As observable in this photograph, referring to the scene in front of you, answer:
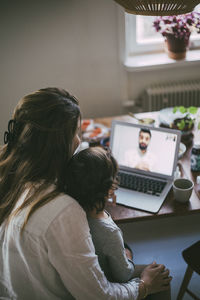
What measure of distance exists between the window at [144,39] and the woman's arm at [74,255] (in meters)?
1.91

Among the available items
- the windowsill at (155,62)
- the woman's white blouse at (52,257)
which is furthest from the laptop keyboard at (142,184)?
the windowsill at (155,62)

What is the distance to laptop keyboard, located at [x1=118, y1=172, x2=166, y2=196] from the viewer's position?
1562 millimetres

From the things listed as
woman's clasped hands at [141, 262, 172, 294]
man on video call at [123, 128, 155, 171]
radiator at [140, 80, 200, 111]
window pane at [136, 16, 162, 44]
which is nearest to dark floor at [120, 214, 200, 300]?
woman's clasped hands at [141, 262, 172, 294]

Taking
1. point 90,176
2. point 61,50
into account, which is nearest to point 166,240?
point 90,176

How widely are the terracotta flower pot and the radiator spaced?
219 mm

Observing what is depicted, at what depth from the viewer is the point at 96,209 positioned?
4.11 ft

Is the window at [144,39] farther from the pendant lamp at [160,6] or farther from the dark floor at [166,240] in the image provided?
the pendant lamp at [160,6]

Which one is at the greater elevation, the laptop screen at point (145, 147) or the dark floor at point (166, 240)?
the laptop screen at point (145, 147)

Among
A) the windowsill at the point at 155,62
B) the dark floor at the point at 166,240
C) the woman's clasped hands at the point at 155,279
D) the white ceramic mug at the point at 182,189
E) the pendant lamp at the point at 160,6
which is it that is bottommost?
the dark floor at the point at 166,240

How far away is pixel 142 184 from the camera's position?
1603 mm

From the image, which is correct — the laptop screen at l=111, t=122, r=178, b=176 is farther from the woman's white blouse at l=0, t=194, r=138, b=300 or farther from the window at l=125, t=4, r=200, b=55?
the window at l=125, t=4, r=200, b=55

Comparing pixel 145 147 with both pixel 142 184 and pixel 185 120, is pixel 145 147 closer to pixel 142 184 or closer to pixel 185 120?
pixel 142 184

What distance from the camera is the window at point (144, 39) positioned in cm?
265

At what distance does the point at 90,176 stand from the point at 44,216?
0.70ft
